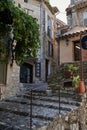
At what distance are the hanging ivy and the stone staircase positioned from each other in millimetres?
2055

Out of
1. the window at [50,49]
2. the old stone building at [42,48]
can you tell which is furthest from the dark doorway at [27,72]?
the window at [50,49]

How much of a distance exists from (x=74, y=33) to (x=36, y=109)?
10.4 meters

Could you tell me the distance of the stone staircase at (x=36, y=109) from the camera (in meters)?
6.93

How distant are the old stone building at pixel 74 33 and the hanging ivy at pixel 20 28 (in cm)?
432

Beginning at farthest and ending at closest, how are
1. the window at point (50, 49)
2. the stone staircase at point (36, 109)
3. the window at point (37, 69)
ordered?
1. the window at point (50, 49)
2. the window at point (37, 69)
3. the stone staircase at point (36, 109)

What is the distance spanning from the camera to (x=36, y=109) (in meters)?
8.65

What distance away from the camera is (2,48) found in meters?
10.5

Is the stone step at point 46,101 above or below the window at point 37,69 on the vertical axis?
below

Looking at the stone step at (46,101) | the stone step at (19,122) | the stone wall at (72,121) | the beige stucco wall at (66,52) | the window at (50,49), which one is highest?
the window at (50,49)

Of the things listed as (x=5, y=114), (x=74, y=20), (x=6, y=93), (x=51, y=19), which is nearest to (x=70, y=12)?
(x=74, y=20)

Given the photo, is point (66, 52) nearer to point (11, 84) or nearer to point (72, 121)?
point (11, 84)

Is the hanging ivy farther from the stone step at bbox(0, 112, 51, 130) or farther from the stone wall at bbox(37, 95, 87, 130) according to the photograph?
the stone step at bbox(0, 112, 51, 130)

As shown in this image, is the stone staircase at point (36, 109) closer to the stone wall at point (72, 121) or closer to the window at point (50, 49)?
the stone wall at point (72, 121)

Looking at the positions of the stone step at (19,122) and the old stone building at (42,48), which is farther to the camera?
the old stone building at (42,48)
